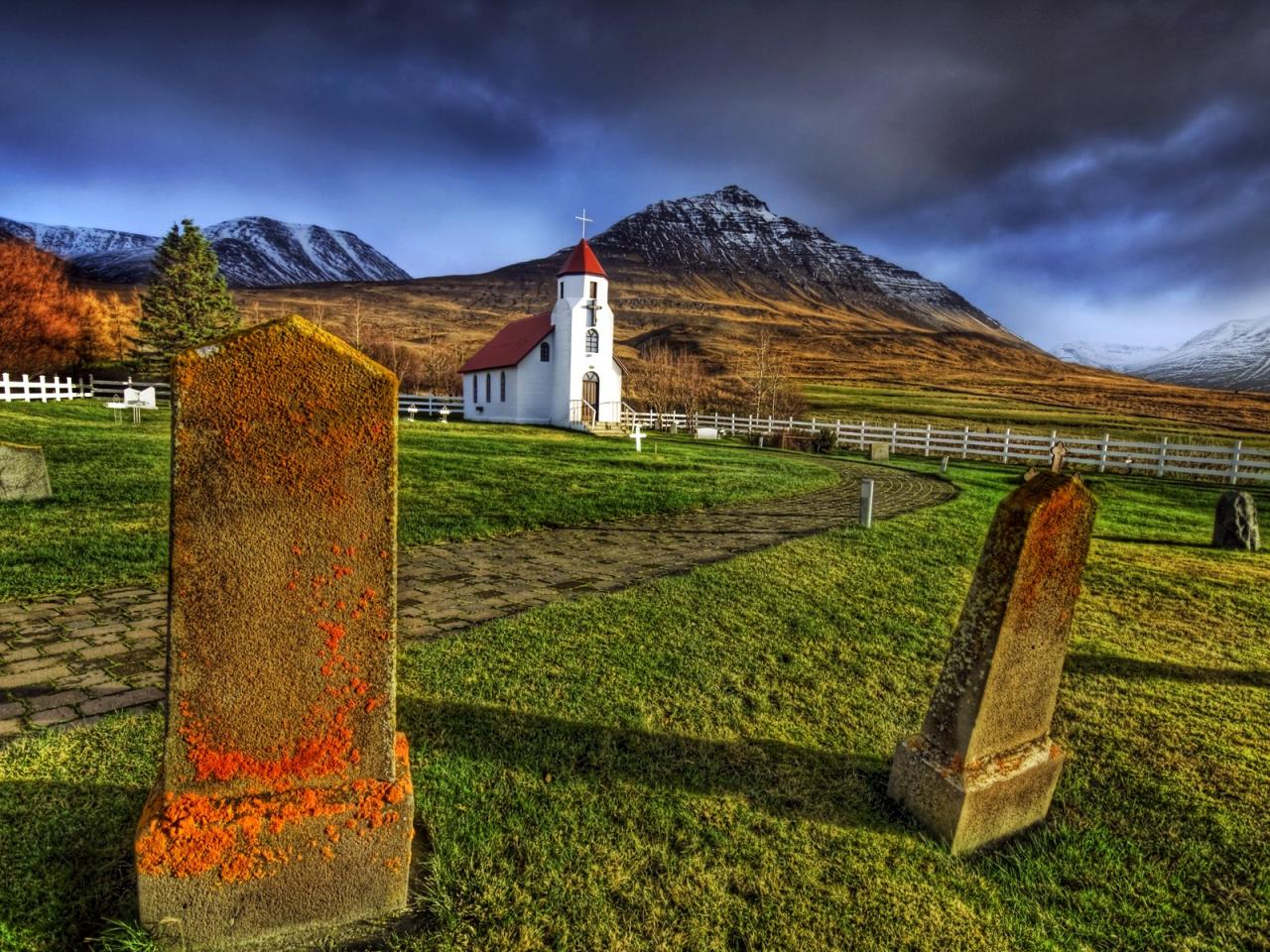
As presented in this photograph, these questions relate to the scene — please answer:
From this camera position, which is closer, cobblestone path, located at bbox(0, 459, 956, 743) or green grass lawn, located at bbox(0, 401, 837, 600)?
cobblestone path, located at bbox(0, 459, 956, 743)

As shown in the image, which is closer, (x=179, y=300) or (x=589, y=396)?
(x=589, y=396)

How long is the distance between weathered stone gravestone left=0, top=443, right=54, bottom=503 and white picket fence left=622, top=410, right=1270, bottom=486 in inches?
985

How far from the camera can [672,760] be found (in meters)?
3.48

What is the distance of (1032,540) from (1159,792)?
188cm

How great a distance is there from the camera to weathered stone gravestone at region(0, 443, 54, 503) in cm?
852

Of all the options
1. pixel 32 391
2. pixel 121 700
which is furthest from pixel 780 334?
pixel 121 700

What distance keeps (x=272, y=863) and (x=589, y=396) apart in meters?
35.8

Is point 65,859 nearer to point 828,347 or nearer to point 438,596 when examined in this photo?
point 438,596

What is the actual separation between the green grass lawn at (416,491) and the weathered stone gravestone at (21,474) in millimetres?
192

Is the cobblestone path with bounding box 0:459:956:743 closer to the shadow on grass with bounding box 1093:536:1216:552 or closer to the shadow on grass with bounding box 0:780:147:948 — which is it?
the shadow on grass with bounding box 0:780:147:948

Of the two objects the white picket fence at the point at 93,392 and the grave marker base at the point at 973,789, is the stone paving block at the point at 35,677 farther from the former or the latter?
the white picket fence at the point at 93,392

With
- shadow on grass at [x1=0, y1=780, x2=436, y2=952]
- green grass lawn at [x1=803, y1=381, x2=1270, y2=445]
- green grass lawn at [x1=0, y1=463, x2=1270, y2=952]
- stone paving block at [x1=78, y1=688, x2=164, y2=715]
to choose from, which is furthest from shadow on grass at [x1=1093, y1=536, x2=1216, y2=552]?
green grass lawn at [x1=803, y1=381, x2=1270, y2=445]

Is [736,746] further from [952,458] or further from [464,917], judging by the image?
[952,458]

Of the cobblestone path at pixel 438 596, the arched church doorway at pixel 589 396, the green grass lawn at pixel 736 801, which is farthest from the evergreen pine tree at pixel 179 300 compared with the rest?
the green grass lawn at pixel 736 801
